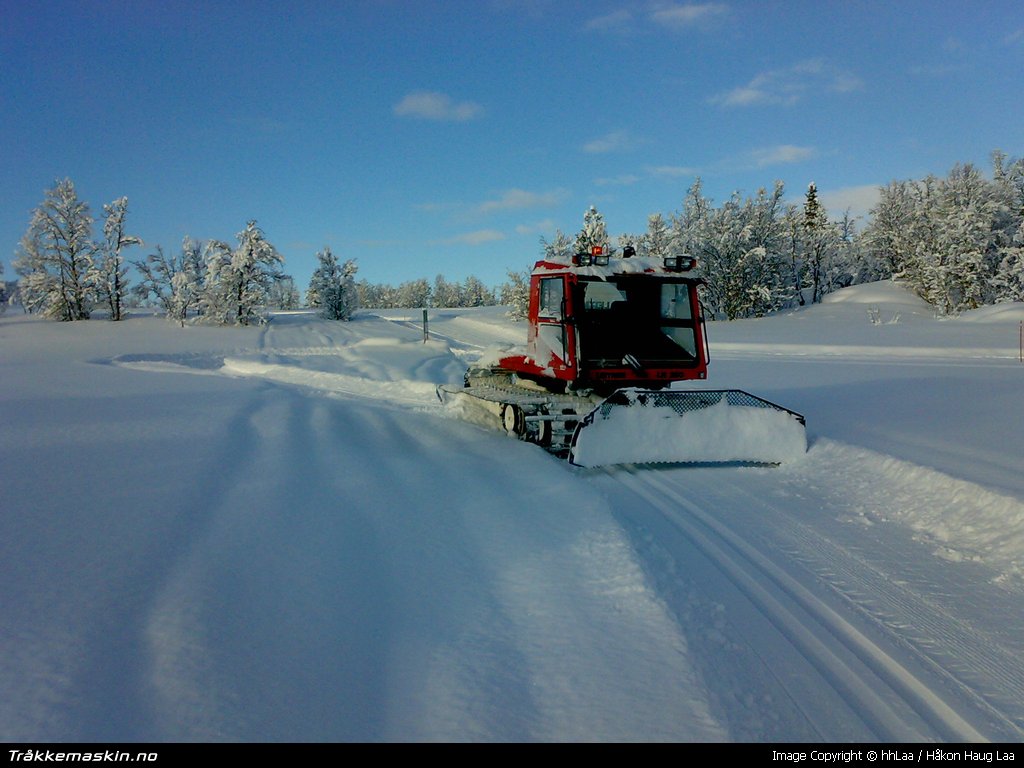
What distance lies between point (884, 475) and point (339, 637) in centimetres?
618

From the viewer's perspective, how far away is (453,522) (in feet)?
17.7

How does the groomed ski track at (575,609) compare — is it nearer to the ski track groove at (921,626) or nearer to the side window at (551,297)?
the ski track groove at (921,626)

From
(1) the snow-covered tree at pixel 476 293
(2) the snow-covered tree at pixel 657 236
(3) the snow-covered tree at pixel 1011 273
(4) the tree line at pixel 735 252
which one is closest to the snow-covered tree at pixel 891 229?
(4) the tree line at pixel 735 252

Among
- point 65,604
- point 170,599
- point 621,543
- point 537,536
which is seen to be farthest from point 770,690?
point 65,604

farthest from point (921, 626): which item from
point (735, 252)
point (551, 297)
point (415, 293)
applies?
point (415, 293)

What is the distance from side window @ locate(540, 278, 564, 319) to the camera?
871cm

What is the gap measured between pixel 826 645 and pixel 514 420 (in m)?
6.17

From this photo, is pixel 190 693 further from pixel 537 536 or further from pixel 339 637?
pixel 537 536

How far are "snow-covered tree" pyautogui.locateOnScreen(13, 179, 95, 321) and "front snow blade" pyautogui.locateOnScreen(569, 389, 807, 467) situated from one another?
155 ft

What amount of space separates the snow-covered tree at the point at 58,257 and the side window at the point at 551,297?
149 feet

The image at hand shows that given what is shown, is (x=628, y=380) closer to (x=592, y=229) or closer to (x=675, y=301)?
(x=675, y=301)

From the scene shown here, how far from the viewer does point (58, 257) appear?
139 feet

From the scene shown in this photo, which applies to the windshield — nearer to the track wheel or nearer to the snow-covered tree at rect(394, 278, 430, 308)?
the track wheel

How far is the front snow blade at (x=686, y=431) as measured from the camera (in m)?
7.60
